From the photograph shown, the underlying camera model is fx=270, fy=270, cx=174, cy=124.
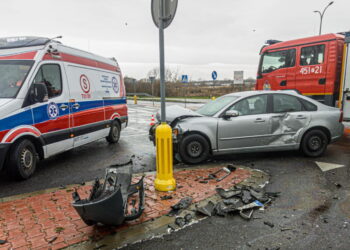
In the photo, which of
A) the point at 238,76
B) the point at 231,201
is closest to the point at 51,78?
the point at 231,201

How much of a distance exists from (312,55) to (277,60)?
1.37 metres

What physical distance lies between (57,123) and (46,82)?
2.83ft

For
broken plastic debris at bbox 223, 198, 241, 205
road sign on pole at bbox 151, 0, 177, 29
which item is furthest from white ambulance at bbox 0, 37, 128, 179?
broken plastic debris at bbox 223, 198, 241, 205

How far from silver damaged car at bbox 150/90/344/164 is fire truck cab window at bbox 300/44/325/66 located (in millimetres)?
3428

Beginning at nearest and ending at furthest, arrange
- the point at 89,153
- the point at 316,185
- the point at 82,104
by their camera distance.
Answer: the point at 316,185
the point at 82,104
the point at 89,153

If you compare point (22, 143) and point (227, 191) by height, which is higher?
point (22, 143)

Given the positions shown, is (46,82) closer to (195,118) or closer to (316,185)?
(195,118)

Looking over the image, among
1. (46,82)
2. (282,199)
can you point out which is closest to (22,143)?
(46,82)

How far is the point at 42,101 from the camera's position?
5168 millimetres

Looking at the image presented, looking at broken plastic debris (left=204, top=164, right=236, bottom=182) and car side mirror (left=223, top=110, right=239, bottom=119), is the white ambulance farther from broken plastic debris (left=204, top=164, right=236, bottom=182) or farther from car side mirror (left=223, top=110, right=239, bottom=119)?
car side mirror (left=223, top=110, right=239, bottom=119)

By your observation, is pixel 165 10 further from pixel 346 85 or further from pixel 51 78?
pixel 346 85

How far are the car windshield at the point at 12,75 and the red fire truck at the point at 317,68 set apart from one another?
8390 mm

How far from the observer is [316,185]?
4.61 m

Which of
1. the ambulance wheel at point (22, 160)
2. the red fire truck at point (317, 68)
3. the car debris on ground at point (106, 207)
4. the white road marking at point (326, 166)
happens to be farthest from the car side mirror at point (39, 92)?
the red fire truck at point (317, 68)
